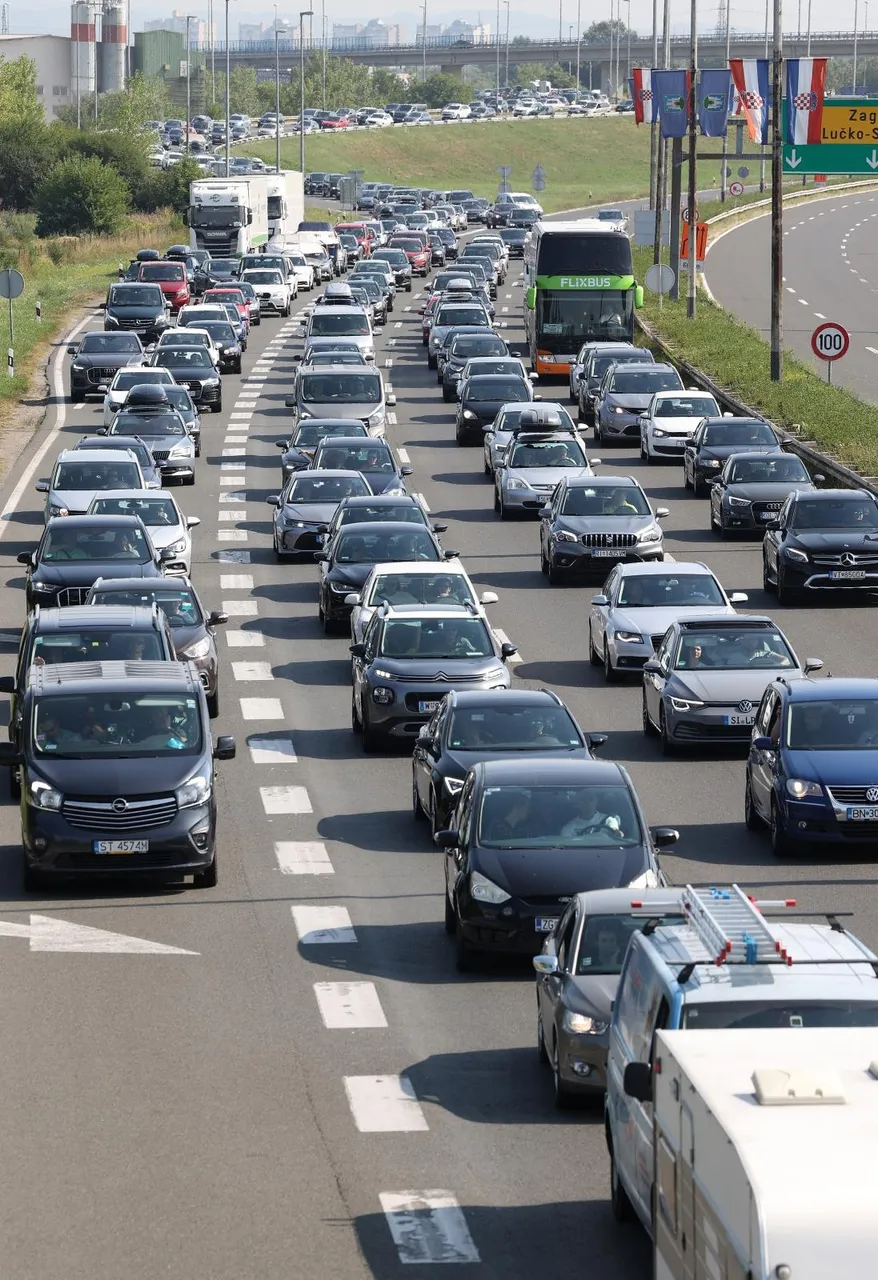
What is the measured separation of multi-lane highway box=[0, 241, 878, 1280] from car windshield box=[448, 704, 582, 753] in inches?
40.1

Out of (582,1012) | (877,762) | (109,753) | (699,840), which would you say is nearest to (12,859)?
(109,753)

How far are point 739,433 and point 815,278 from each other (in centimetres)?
5108

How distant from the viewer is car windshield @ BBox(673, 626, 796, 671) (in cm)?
2631

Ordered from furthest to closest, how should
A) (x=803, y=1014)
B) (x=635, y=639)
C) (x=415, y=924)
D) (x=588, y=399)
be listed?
1. (x=588, y=399)
2. (x=635, y=639)
3. (x=415, y=924)
4. (x=803, y=1014)

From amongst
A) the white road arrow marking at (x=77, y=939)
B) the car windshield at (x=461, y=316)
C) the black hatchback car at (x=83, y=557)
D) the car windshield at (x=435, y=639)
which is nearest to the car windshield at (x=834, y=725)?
the car windshield at (x=435, y=639)

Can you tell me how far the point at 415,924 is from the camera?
19391mm

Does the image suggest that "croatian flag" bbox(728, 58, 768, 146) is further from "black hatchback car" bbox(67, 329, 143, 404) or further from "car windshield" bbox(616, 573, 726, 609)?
"car windshield" bbox(616, 573, 726, 609)

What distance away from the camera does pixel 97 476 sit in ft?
130

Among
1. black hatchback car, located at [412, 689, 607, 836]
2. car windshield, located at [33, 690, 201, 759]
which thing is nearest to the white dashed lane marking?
car windshield, located at [33, 690, 201, 759]

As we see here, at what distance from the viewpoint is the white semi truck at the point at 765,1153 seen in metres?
7.99

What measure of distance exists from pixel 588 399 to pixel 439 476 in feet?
27.3

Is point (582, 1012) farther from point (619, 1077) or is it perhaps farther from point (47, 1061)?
point (47, 1061)

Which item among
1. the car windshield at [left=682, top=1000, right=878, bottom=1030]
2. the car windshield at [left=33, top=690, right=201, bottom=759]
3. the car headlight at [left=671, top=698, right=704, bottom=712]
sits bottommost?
the car headlight at [left=671, top=698, right=704, bottom=712]

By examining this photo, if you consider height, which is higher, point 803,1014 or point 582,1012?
point 803,1014
